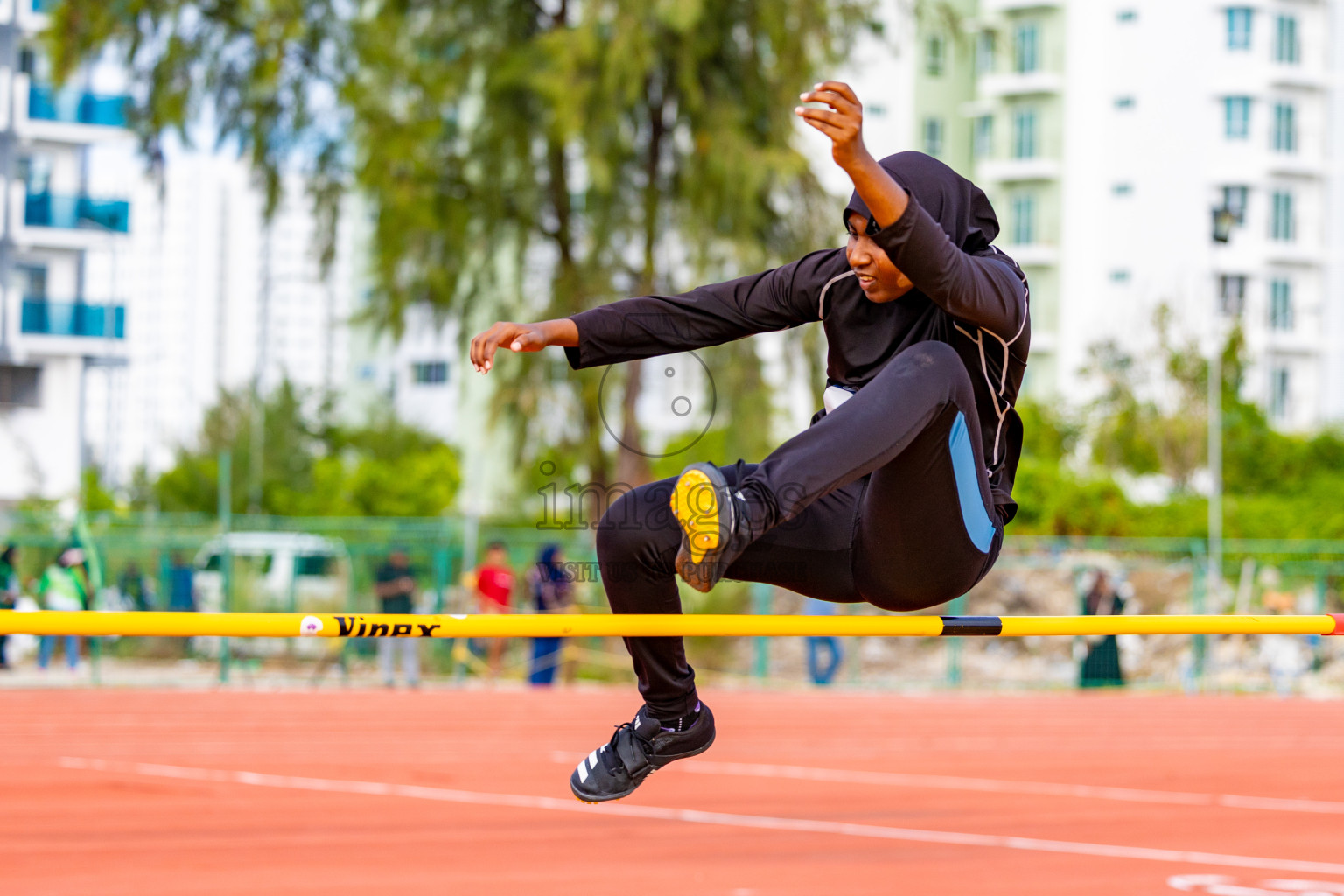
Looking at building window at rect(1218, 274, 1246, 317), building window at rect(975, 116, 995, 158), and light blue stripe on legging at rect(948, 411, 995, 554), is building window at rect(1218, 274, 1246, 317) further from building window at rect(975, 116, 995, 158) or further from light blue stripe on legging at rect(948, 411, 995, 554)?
light blue stripe on legging at rect(948, 411, 995, 554)

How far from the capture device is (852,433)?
10.6ft

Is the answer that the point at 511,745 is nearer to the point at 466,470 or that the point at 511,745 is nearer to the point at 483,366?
the point at 483,366

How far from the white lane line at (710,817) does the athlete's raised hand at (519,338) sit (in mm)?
4059

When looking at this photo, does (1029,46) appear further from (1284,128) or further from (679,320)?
(679,320)

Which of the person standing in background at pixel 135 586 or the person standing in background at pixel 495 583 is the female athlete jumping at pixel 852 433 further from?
the person standing in background at pixel 135 586

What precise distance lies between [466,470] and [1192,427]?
69.0ft

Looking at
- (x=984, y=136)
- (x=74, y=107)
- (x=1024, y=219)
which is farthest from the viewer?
(x=984, y=136)

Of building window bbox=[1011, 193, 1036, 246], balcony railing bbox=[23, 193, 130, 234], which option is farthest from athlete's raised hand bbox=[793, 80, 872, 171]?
building window bbox=[1011, 193, 1036, 246]

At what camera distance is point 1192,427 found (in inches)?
1431

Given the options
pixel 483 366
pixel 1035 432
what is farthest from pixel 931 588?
pixel 1035 432

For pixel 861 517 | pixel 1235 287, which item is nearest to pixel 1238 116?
pixel 1235 287

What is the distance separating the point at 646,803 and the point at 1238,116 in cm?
4402

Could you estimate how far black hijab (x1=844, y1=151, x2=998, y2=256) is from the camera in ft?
11.5

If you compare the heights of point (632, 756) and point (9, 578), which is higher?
point (632, 756)
